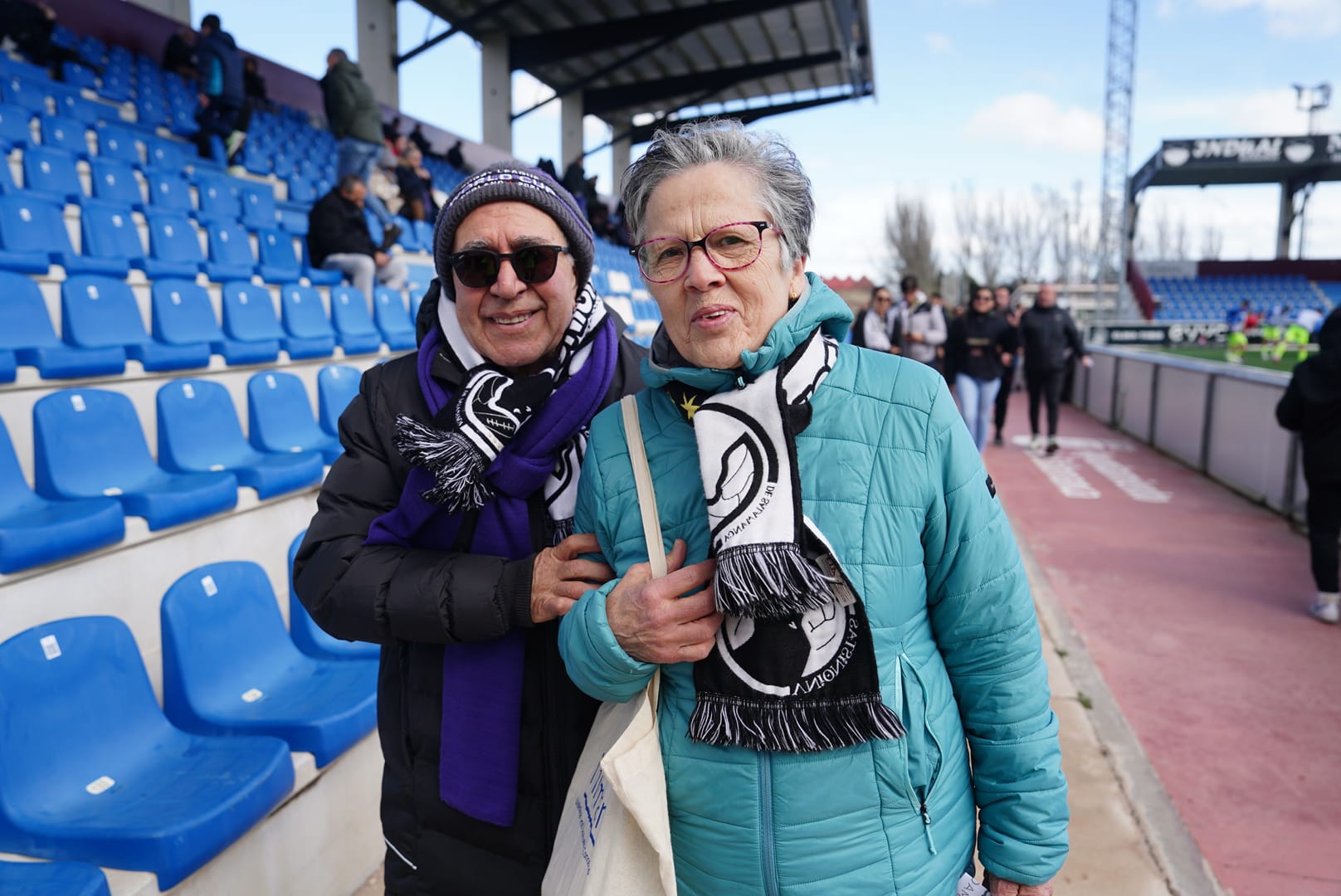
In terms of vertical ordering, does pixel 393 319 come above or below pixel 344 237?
below

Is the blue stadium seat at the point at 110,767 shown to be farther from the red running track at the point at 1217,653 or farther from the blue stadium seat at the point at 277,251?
the blue stadium seat at the point at 277,251

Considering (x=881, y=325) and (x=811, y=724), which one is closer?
(x=811, y=724)

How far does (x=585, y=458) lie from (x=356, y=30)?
21324 mm

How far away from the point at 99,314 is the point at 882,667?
4.56 metres

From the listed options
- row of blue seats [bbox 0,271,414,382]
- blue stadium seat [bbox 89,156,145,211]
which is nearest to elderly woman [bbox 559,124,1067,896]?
row of blue seats [bbox 0,271,414,382]

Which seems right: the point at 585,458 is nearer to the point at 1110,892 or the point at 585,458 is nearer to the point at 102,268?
the point at 1110,892

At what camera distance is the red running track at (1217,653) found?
285cm

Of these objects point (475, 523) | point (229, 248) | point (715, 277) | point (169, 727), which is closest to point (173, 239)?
point (229, 248)

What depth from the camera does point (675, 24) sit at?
69.8ft

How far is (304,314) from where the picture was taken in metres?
5.89

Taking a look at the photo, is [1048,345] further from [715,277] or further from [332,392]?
[715,277]

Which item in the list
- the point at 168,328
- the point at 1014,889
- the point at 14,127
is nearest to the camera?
the point at 1014,889

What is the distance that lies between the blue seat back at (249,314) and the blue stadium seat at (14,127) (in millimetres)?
2826

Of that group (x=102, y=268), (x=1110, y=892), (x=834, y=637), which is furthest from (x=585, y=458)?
(x=102, y=268)
